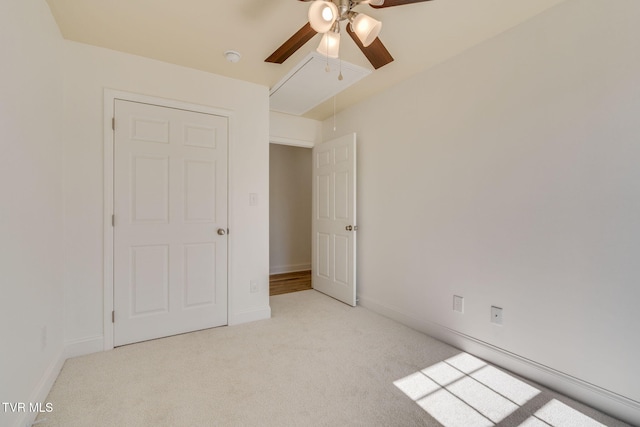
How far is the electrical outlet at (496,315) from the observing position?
80.3 inches

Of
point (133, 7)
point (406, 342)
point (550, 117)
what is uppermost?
point (133, 7)

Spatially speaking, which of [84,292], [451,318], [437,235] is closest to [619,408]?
[451,318]

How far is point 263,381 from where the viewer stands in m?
1.83

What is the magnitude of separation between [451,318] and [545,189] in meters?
1.23

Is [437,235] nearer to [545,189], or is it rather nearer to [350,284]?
[545,189]

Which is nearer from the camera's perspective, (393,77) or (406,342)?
(406,342)

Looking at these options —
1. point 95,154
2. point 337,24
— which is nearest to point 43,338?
point 95,154

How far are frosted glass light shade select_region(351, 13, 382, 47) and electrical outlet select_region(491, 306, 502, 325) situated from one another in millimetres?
2012

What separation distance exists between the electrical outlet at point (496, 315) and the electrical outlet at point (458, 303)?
0.77ft

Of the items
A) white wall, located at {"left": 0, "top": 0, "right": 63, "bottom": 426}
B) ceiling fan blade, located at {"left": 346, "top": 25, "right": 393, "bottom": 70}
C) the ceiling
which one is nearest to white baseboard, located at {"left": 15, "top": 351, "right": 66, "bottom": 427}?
white wall, located at {"left": 0, "top": 0, "right": 63, "bottom": 426}

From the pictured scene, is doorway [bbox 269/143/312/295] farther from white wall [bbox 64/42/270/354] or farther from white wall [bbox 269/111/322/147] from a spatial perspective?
white wall [bbox 64/42/270/354]

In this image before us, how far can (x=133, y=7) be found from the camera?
5.81 feet

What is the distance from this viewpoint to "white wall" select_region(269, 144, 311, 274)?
202 inches

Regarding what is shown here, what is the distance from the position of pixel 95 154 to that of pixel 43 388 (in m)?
1.61
